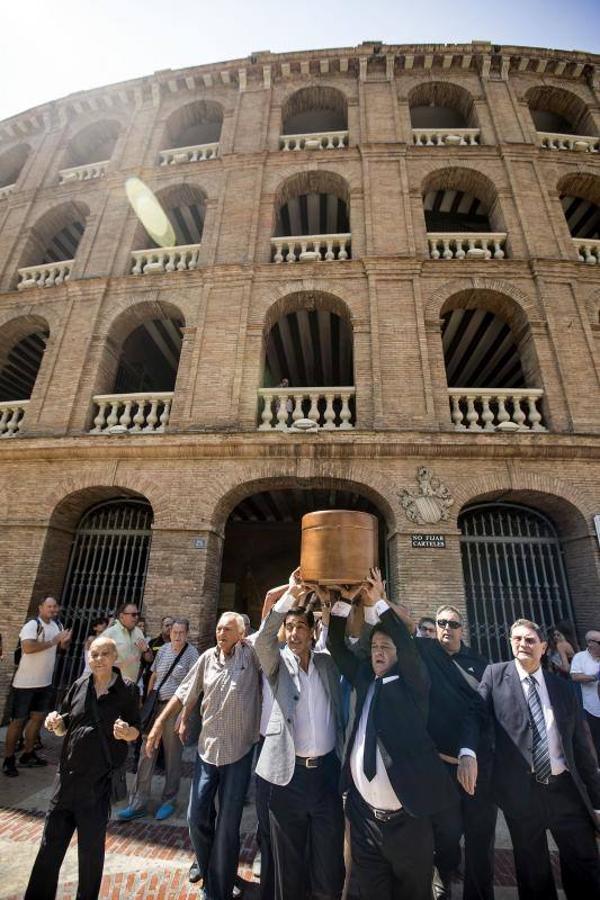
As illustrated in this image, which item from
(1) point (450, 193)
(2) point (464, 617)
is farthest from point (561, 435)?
(1) point (450, 193)

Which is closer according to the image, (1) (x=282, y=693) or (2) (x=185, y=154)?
(1) (x=282, y=693)

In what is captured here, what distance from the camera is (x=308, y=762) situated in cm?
256


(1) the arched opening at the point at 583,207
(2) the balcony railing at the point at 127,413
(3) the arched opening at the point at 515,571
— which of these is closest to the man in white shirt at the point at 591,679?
(3) the arched opening at the point at 515,571

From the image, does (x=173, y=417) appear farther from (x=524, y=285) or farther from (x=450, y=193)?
(x=450, y=193)

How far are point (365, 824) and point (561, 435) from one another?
6.99m

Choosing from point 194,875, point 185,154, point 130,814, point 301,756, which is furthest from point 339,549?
point 185,154

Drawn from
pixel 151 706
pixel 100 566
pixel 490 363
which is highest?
pixel 490 363

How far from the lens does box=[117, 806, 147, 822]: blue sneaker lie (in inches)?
153

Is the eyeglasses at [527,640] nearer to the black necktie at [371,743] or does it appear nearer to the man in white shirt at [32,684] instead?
the black necktie at [371,743]

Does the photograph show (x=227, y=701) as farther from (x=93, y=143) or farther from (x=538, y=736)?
(x=93, y=143)

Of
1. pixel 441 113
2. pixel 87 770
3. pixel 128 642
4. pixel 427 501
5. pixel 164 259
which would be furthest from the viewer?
pixel 441 113

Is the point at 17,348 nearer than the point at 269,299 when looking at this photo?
No

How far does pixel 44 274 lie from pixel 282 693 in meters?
12.0

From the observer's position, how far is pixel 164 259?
10508 millimetres
